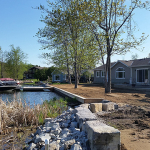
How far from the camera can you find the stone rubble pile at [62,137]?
3.92 meters

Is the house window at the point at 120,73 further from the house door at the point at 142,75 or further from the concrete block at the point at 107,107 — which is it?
the concrete block at the point at 107,107

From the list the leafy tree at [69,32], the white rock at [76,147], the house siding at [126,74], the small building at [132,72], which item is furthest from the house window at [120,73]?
the white rock at [76,147]

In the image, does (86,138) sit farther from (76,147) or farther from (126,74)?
(126,74)

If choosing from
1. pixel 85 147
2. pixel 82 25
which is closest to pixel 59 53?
pixel 82 25

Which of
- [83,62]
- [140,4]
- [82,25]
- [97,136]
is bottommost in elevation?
[97,136]

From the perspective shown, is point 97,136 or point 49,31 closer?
point 97,136

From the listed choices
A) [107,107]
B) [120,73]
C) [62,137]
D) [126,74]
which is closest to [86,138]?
[62,137]

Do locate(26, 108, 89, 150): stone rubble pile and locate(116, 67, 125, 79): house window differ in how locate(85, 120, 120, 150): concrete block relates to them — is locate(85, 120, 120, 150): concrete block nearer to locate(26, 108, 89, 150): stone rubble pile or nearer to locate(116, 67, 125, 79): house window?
locate(26, 108, 89, 150): stone rubble pile

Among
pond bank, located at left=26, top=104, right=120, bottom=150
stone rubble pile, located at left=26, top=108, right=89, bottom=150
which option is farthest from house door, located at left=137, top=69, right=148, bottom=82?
pond bank, located at left=26, top=104, right=120, bottom=150

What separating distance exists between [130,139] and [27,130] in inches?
142

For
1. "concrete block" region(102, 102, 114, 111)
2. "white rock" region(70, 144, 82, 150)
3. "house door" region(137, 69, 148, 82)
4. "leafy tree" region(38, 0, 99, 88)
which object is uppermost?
"leafy tree" region(38, 0, 99, 88)

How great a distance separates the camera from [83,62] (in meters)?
18.7

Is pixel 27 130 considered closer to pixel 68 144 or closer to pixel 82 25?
pixel 68 144

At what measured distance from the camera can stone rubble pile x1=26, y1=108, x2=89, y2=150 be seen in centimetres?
392
